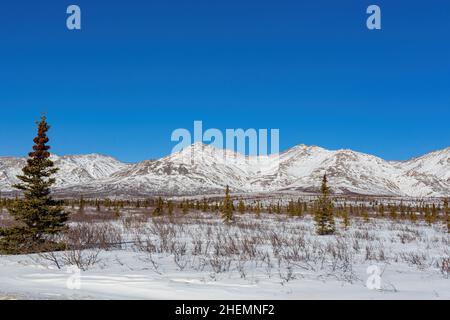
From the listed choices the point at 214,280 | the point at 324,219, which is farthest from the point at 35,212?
the point at 324,219

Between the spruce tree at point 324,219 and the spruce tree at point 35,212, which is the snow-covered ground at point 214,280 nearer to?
the spruce tree at point 35,212

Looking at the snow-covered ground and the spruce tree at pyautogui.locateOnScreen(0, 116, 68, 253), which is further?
the spruce tree at pyautogui.locateOnScreen(0, 116, 68, 253)

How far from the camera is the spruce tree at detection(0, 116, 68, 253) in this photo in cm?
1202

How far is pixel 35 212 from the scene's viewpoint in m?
→ 12.5

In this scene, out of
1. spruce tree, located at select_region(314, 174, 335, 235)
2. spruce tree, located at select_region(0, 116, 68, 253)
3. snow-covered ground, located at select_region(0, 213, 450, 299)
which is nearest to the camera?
snow-covered ground, located at select_region(0, 213, 450, 299)

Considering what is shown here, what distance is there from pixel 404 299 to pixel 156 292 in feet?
12.0

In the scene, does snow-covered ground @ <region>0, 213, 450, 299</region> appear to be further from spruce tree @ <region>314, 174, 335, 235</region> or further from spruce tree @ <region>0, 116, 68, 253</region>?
spruce tree @ <region>314, 174, 335, 235</region>

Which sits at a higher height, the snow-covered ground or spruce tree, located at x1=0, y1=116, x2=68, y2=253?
spruce tree, located at x1=0, y1=116, x2=68, y2=253

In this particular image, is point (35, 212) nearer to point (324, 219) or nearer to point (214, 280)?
point (214, 280)

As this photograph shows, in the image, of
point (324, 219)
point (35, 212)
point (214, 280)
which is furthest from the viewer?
point (324, 219)

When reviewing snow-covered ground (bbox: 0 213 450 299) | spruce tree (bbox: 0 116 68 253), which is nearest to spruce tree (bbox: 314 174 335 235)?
snow-covered ground (bbox: 0 213 450 299)

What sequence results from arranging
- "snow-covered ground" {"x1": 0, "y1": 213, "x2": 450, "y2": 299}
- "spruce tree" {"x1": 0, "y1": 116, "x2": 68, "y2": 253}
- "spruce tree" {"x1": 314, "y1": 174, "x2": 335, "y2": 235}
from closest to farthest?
"snow-covered ground" {"x1": 0, "y1": 213, "x2": 450, "y2": 299}, "spruce tree" {"x1": 0, "y1": 116, "x2": 68, "y2": 253}, "spruce tree" {"x1": 314, "y1": 174, "x2": 335, "y2": 235}
